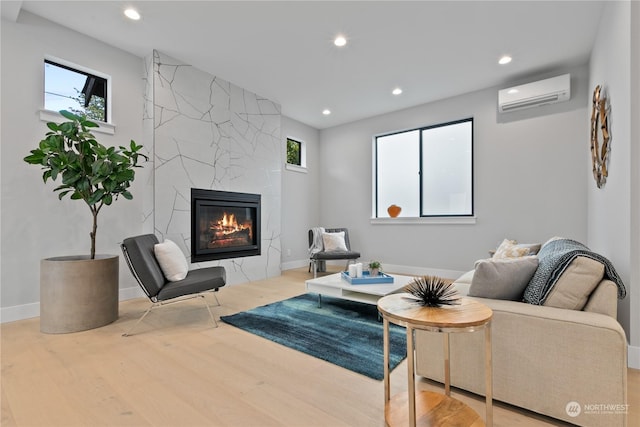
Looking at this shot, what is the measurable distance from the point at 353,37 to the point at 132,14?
2.19 metres

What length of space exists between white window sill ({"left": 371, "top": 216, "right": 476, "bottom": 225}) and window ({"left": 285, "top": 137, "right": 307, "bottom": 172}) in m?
1.78

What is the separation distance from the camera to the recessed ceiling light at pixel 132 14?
2.82 meters

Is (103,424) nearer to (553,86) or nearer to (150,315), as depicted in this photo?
(150,315)

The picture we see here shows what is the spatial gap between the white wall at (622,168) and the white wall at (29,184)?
4.66 m

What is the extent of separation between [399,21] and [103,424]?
373 cm

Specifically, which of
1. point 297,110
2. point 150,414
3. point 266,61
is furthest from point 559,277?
point 297,110

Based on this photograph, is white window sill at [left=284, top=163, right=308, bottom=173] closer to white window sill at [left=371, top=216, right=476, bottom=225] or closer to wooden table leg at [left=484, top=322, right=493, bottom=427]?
white window sill at [left=371, top=216, right=476, bottom=225]

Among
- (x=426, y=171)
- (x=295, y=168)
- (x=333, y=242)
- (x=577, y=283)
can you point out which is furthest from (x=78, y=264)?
(x=426, y=171)

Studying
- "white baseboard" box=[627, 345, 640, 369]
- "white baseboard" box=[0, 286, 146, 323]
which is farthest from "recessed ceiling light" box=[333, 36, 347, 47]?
"white baseboard" box=[0, 286, 146, 323]

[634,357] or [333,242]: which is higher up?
[333,242]

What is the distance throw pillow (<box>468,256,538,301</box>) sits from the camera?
163cm

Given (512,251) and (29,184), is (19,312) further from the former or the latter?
(512,251)

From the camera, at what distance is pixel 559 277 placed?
4.95 ft

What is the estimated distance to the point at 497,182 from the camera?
4.36 meters
